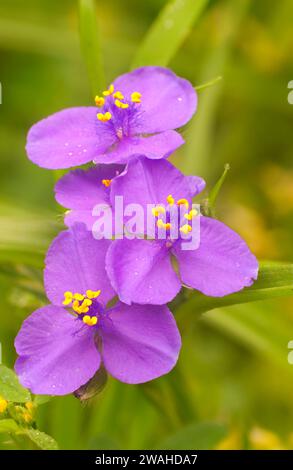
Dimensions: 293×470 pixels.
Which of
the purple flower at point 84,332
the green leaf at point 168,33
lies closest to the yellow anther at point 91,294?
the purple flower at point 84,332

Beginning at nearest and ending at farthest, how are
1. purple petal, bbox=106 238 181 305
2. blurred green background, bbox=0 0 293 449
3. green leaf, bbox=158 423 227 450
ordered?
purple petal, bbox=106 238 181 305
green leaf, bbox=158 423 227 450
blurred green background, bbox=0 0 293 449

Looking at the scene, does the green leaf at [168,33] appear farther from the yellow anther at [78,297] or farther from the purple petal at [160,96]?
the yellow anther at [78,297]

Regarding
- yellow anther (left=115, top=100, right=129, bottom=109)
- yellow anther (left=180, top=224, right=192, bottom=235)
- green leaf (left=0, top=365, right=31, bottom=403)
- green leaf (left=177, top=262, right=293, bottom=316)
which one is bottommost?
green leaf (left=0, top=365, right=31, bottom=403)

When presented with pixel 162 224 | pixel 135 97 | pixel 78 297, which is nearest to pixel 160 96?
pixel 135 97

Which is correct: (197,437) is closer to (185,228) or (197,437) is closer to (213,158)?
(185,228)

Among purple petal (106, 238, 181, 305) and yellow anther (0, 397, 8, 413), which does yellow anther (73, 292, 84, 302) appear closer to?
purple petal (106, 238, 181, 305)

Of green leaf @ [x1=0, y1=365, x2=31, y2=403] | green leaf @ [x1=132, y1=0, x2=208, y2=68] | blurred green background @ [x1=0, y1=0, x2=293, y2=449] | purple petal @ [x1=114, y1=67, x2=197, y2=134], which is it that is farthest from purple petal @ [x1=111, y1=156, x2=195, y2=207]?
blurred green background @ [x1=0, y1=0, x2=293, y2=449]
